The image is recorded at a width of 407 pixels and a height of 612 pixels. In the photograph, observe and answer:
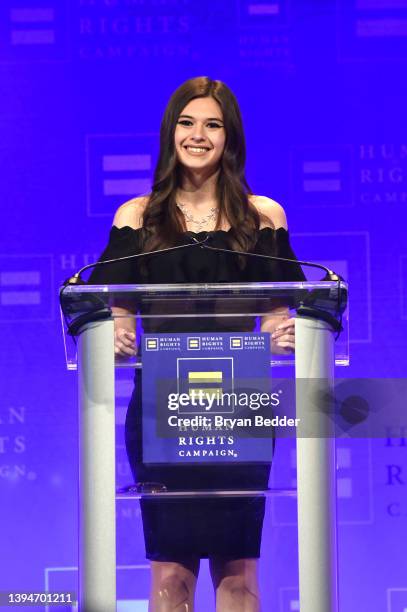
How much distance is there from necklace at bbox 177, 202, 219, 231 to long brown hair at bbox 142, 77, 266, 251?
0.02 m

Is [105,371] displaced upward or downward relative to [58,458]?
upward

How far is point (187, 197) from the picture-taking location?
2695 mm

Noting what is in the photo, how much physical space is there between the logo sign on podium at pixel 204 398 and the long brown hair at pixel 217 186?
681 mm

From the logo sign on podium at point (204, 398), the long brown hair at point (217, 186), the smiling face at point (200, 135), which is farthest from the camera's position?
the smiling face at point (200, 135)

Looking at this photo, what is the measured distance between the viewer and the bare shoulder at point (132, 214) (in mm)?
2643

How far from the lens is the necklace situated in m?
2.63

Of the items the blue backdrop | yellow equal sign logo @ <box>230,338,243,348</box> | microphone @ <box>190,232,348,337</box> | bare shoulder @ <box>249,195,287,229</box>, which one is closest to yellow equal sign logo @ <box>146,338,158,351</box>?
yellow equal sign logo @ <box>230,338,243,348</box>

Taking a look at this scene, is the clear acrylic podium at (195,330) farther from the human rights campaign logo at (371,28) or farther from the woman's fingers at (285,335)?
the human rights campaign logo at (371,28)

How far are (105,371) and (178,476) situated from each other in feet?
0.75

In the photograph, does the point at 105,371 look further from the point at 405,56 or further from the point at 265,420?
the point at 405,56

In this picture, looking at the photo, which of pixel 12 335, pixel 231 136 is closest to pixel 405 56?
pixel 231 136

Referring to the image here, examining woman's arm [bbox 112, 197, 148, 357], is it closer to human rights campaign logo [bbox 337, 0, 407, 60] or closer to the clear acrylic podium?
the clear acrylic podium
